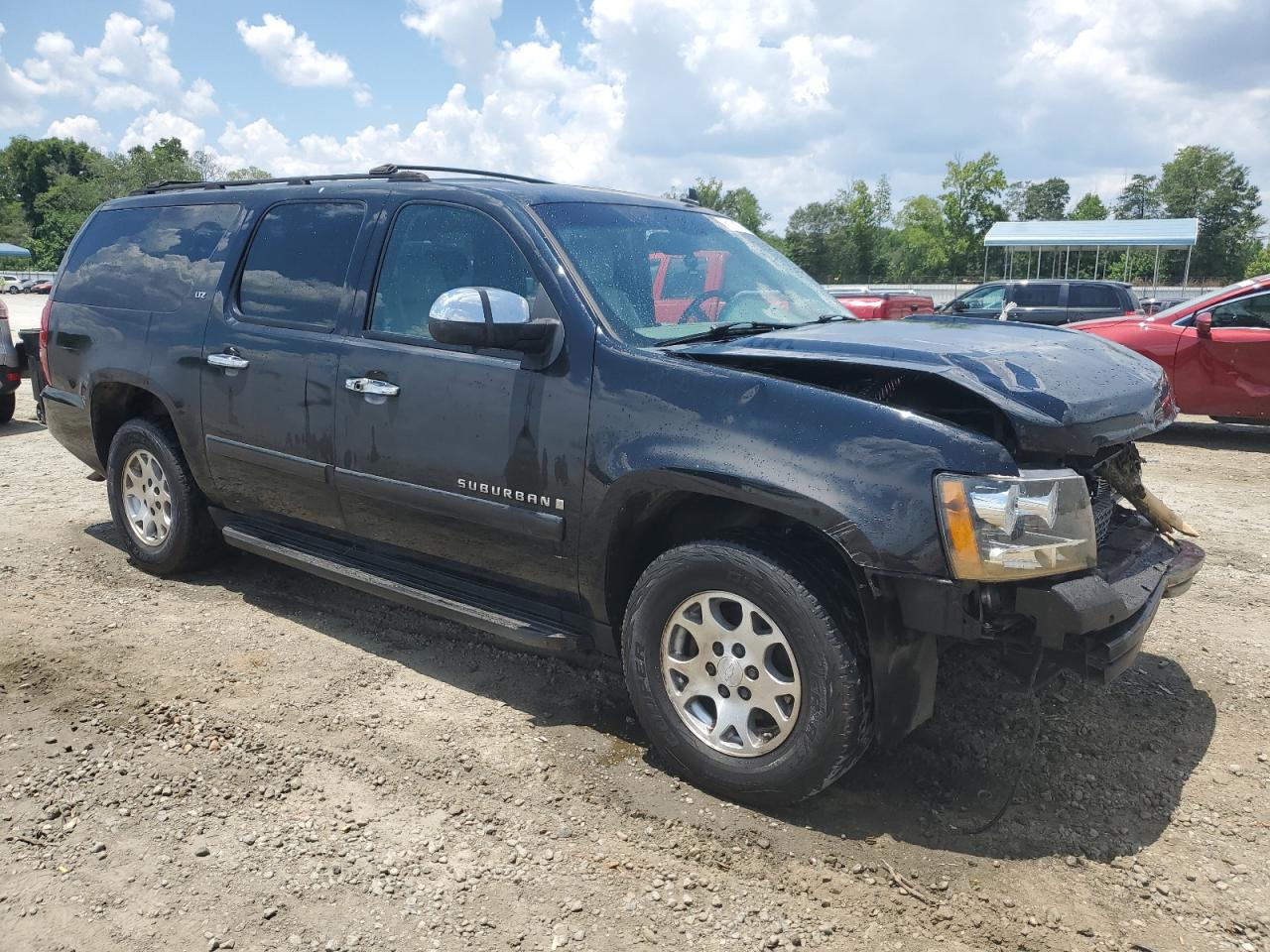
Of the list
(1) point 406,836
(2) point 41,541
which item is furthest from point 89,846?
(2) point 41,541

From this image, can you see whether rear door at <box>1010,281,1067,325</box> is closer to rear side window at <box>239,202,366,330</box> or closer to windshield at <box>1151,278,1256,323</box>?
windshield at <box>1151,278,1256,323</box>

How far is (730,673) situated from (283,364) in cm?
243

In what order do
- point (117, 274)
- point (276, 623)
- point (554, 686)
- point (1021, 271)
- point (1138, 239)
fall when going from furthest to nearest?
point (1021, 271)
point (1138, 239)
point (117, 274)
point (276, 623)
point (554, 686)

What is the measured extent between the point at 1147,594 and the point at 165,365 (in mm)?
4388

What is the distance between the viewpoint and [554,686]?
4.05 meters

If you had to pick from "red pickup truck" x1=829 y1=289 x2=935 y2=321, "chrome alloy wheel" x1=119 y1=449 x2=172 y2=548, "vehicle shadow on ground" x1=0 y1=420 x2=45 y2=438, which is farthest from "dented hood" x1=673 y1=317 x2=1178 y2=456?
"red pickup truck" x1=829 y1=289 x2=935 y2=321

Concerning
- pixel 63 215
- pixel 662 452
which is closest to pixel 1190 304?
pixel 662 452

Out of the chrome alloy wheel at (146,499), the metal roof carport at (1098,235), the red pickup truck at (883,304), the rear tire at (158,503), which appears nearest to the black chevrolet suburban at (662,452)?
the rear tire at (158,503)

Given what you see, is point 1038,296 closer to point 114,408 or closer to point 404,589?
point 114,408

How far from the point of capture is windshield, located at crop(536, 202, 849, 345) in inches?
140

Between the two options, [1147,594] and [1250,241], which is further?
[1250,241]

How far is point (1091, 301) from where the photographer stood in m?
17.6

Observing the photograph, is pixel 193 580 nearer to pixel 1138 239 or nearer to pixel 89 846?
pixel 89 846

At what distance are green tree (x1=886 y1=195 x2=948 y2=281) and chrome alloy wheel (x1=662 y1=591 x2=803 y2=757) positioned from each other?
6536 centimetres
